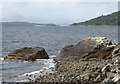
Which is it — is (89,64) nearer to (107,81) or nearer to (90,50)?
(90,50)

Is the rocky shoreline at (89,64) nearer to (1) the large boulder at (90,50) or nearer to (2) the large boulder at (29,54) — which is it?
(1) the large boulder at (90,50)

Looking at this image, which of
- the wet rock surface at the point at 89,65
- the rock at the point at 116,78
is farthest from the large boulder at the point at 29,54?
the rock at the point at 116,78

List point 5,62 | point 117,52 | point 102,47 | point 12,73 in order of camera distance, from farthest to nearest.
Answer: point 5,62 → point 102,47 → point 12,73 → point 117,52

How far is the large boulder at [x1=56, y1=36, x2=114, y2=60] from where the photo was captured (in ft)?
132

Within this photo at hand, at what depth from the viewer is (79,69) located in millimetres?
31938

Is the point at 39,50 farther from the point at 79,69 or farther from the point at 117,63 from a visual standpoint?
the point at 117,63

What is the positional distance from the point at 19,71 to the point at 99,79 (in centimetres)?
1267

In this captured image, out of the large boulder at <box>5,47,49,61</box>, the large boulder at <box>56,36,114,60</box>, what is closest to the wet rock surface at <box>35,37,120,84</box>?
the large boulder at <box>56,36,114,60</box>

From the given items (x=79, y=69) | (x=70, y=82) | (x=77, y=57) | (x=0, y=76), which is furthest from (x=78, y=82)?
(x=77, y=57)

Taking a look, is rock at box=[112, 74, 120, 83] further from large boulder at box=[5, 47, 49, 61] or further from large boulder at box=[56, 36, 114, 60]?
large boulder at box=[5, 47, 49, 61]

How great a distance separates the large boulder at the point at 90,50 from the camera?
1590 inches

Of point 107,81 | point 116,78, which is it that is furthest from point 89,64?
point 116,78

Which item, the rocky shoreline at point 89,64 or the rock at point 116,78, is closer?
the rock at point 116,78

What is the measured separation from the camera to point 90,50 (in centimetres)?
4069
